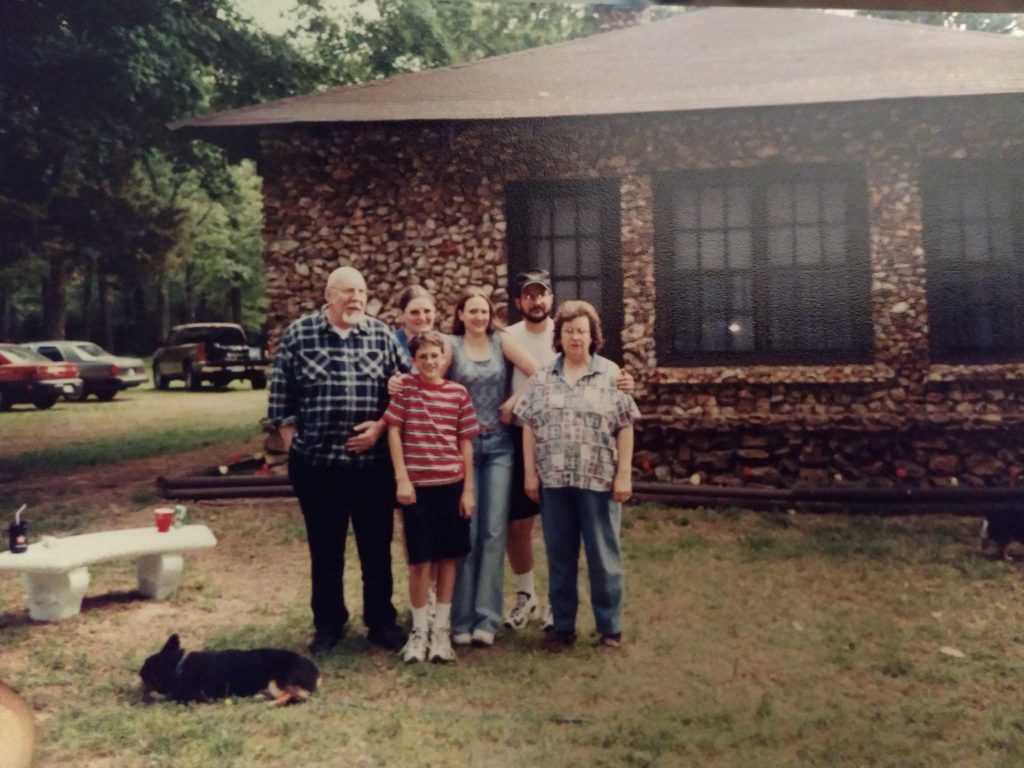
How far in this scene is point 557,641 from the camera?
2.79 metres

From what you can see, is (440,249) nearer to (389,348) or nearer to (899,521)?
(389,348)

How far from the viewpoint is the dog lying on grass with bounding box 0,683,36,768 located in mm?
1881

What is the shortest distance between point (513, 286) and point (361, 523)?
258 cm

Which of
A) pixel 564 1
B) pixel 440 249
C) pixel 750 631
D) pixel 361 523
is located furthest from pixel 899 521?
pixel 440 249

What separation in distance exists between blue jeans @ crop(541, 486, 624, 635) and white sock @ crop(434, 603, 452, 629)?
381 millimetres

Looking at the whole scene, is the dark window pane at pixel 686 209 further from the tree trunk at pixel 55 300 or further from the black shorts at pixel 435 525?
the tree trunk at pixel 55 300

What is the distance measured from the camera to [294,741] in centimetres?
206

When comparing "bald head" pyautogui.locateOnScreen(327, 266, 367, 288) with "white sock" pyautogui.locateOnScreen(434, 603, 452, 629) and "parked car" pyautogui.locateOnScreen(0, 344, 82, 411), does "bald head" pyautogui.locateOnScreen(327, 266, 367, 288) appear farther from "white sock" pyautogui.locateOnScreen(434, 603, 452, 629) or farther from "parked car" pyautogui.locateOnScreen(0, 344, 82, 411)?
"white sock" pyautogui.locateOnScreen(434, 603, 452, 629)

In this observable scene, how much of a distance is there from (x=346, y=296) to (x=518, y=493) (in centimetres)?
96

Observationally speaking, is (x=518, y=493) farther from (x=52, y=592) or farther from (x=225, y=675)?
(x=52, y=592)

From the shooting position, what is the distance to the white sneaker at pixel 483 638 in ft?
9.22

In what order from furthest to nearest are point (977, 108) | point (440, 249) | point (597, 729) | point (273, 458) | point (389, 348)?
1. point (440, 249)
2. point (273, 458)
3. point (977, 108)
4. point (389, 348)
5. point (597, 729)

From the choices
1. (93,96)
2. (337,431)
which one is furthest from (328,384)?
(93,96)

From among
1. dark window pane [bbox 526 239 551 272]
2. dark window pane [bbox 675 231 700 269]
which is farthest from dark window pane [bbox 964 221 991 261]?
dark window pane [bbox 526 239 551 272]
